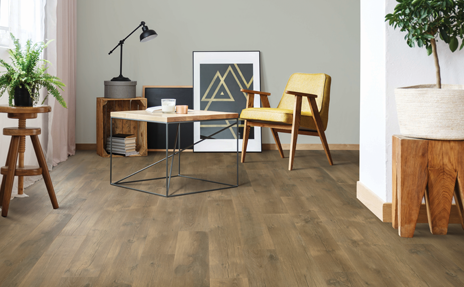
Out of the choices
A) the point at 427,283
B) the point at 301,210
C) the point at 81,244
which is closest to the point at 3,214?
the point at 81,244

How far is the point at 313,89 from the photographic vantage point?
4.09 m

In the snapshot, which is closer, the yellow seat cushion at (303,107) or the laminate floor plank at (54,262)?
the laminate floor plank at (54,262)

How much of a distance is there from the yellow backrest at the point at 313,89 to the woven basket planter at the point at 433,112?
81.9 inches

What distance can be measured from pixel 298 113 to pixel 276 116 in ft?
0.64

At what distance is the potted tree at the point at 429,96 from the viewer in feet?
5.77

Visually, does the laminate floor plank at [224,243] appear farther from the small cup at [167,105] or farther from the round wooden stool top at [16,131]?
the round wooden stool top at [16,131]

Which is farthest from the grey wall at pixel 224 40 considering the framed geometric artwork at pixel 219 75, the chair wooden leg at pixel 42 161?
the chair wooden leg at pixel 42 161

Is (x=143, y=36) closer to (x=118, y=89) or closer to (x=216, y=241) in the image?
(x=118, y=89)

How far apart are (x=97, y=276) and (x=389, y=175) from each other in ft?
5.01

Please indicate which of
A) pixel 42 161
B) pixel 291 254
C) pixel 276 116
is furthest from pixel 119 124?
pixel 291 254

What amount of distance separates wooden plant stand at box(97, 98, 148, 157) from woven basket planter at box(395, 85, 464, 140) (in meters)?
3.08

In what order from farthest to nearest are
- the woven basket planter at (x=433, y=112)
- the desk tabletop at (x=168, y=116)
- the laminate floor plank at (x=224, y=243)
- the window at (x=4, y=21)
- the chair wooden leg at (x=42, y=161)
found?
the window at (x=4, y=21), the desk tabletop at (x=168, y=116), the chair wooden leg at (x=42, y=161), the woven basket planter at (x=433, y=112), the laminate floor plank at (x=224, y=243)

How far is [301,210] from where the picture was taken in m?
2.40

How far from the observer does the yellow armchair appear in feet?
11.9
